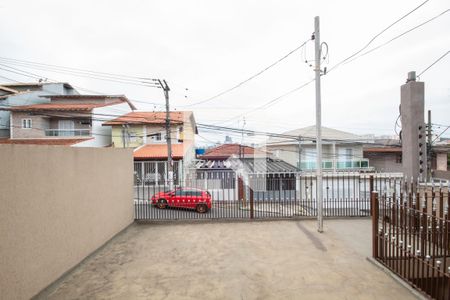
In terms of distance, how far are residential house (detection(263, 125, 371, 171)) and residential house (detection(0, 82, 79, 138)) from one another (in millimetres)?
24645

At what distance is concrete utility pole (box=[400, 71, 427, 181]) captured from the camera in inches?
297

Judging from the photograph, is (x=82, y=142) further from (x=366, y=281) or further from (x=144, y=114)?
(x=366, y=281)

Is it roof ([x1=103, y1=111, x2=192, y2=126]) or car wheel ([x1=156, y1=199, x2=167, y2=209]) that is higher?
roof ([x1=103, y1=111, x2=192, y2=126])

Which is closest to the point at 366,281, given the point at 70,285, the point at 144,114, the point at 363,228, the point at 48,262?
the point at 363,228

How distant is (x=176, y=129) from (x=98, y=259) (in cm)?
1754

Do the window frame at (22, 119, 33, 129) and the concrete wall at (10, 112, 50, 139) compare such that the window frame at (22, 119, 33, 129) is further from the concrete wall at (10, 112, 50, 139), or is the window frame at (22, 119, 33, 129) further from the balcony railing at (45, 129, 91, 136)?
the balcony railing at (45, 129, 91, 136)

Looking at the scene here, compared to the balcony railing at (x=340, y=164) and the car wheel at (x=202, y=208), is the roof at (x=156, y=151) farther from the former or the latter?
the balcony railing at (x=340, y=164)

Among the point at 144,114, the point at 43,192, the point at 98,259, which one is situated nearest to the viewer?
the point at 43,192

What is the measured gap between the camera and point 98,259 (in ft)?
19.0

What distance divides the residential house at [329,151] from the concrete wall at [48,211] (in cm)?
1605

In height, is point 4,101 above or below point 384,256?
above

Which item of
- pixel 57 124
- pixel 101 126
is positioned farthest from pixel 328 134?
pixel 57 124

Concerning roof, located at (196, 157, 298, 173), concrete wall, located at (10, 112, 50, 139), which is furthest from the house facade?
concrete wall, located at (10, 112, 50, 139)

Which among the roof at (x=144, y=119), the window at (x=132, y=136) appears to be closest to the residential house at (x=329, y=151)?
the roof at (x=144, y=119)
